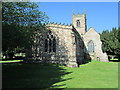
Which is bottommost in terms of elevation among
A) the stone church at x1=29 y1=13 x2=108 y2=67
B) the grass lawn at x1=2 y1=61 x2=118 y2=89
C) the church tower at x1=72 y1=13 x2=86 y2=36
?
the grass lawn at x1=2 y1=61 x2=118 y2=89

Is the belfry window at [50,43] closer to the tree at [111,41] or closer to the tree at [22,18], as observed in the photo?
the tree at [22,18]

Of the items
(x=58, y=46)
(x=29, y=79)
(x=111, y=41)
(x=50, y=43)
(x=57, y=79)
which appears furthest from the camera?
(x=111, y=41)

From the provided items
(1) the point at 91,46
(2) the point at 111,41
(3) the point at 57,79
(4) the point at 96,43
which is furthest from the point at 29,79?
(4) the point at 96,43

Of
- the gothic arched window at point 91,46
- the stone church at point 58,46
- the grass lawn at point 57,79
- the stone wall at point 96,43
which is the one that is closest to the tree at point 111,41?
the stone wall at point 96,43

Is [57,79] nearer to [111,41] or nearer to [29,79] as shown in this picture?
[29,79]

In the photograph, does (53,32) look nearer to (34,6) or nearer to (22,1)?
(34,6)

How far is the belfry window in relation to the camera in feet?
74.9

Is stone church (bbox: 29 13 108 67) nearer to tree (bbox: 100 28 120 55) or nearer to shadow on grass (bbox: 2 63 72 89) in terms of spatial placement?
shadow on grass (bbox: 2 63 72 89)

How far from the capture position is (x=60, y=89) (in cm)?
795

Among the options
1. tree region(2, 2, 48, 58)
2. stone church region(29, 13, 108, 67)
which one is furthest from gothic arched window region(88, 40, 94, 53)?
tree region(2, 2, 48, 58)

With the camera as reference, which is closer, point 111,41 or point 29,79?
point 29,79

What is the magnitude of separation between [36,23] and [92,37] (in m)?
24.8

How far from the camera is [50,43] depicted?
23094 millimetres

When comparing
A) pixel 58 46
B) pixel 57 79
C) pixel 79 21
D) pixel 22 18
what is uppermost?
pixel 79 21
